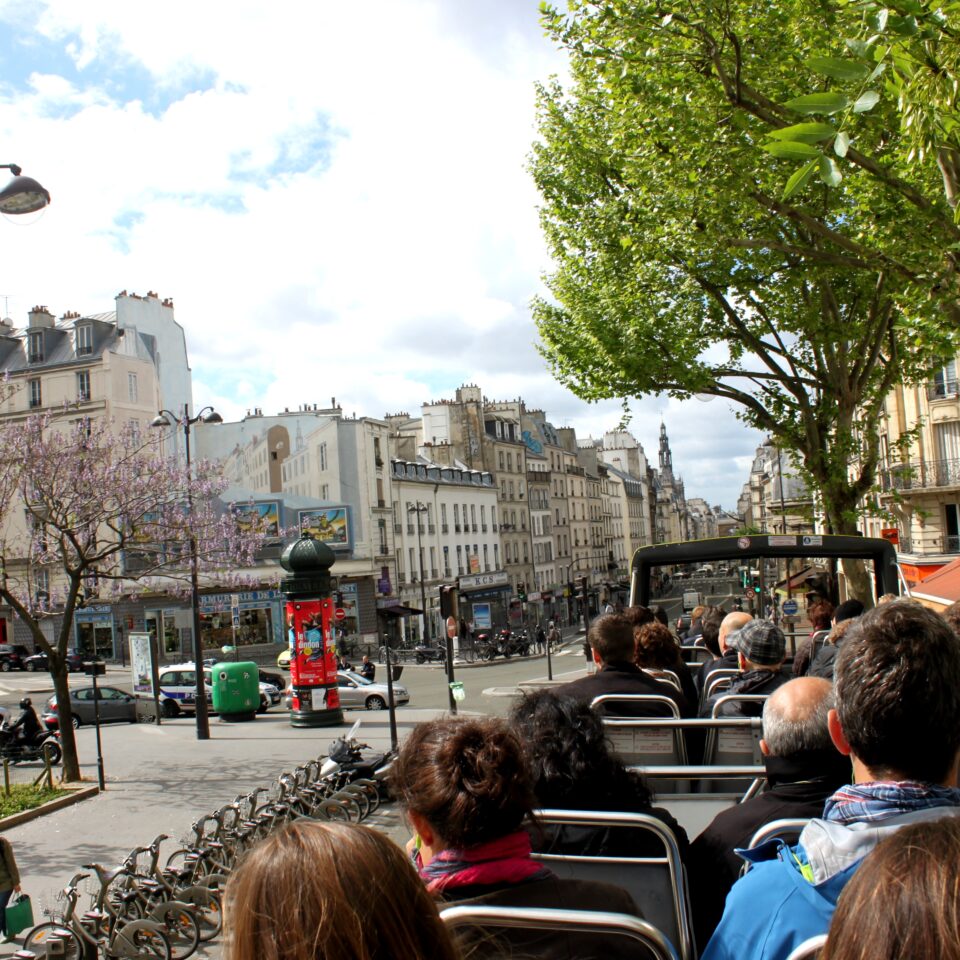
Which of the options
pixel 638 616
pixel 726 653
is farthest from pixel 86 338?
pixel 726 653

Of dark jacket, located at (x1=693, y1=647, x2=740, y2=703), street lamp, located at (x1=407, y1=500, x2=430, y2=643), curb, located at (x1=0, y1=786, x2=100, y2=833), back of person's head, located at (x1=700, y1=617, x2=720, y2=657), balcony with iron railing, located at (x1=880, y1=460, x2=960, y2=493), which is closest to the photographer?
dark jacket, located at (x1=693, y1=647, x2=740, y2=703)

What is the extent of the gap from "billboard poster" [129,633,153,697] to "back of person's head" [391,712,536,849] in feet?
82.0

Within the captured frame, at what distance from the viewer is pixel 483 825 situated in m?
2.47

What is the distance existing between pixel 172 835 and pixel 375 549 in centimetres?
4271

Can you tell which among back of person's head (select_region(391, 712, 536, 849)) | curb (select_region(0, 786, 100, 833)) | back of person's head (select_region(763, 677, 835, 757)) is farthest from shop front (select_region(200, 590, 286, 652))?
back of person's head (select_region(391, 712, 536, 849))

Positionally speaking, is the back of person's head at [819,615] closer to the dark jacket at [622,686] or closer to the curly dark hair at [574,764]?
the dark jacket at [622,686]

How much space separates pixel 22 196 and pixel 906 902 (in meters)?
8.55

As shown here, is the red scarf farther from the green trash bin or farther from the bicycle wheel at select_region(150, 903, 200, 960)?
the green trash bin

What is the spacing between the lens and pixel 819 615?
970 cm

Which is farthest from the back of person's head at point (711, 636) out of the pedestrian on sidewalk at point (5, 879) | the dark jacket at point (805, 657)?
the pedestrian on sidewalk at point (5, 879)

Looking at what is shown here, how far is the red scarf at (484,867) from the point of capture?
2428 mm

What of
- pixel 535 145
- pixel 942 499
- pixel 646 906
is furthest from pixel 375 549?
pixel 646 906

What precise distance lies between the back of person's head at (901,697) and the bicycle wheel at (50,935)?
6.85 meters

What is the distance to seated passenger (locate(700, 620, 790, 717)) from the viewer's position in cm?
546
